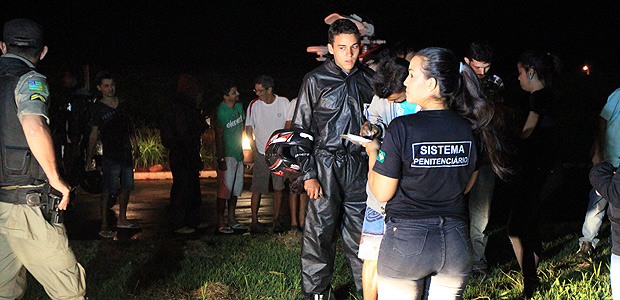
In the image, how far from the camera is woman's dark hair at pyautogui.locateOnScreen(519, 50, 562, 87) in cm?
529

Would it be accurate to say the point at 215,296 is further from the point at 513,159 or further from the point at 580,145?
the point at 580,145

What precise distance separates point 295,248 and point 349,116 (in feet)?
8.10

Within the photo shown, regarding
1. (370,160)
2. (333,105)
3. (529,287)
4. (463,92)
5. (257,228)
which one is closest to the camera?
(463,92)

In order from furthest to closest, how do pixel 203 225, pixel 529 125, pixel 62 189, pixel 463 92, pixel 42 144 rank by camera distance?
pixel 203 225, pixel 529 125, pixel 62 189, pixel 42 144, pixel 463 92

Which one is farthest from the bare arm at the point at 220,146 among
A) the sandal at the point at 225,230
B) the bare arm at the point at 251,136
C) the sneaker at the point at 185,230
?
the sneaker at the point at 185,230

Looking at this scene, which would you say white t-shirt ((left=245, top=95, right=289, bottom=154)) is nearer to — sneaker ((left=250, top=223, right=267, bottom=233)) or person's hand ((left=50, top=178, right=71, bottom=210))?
sneaker ((left=250, top=223, right=267, bottom=233))

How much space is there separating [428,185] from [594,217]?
4.24m

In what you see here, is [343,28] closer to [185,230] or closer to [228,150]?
[228,150]

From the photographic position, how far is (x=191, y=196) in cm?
810

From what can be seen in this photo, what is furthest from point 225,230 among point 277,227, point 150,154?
point 150,154

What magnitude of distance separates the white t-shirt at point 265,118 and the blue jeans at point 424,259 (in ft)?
16.8

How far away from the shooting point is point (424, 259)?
3035 mm

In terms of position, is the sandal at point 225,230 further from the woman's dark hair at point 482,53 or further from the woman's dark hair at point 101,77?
the woman's dark hair at point 482,53


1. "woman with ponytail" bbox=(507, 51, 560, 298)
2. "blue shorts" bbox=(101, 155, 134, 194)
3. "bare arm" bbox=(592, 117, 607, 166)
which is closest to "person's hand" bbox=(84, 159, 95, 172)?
"blue shorts" bbox=(101, 155, 134, 194)
